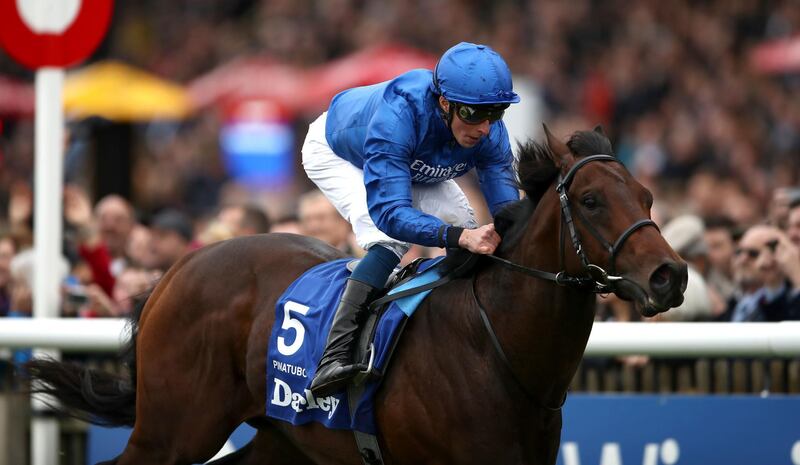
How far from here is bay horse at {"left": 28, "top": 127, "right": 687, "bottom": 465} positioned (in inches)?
175

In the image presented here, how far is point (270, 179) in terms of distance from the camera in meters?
15.9

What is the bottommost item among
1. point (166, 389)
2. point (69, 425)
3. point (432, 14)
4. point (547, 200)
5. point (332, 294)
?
point (69, 425)

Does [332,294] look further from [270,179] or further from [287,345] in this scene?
[270,179]

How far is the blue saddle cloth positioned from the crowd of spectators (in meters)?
1.06

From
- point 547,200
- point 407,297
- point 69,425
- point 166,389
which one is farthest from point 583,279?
point 69,425

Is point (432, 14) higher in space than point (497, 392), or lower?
higher

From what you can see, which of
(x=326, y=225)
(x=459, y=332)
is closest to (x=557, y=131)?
(x=326, y=225)

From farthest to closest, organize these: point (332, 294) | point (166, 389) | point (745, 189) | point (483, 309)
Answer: point (745, 189)
point (166, 389)
point (332, 294)
point (483, 309)

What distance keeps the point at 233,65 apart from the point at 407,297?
13209 mm

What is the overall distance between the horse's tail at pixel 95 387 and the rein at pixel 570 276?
1.89 metres

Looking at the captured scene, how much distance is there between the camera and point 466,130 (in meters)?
4.88

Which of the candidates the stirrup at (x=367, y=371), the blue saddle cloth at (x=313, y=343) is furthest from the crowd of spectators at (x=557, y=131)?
the stirrup at (x=367, y=371)

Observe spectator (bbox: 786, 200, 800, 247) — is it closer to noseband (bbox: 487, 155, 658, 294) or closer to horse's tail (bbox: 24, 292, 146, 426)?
noseband (bbox: 487, 155, 658, 294)

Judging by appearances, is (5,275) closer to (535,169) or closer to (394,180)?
(394,180)
